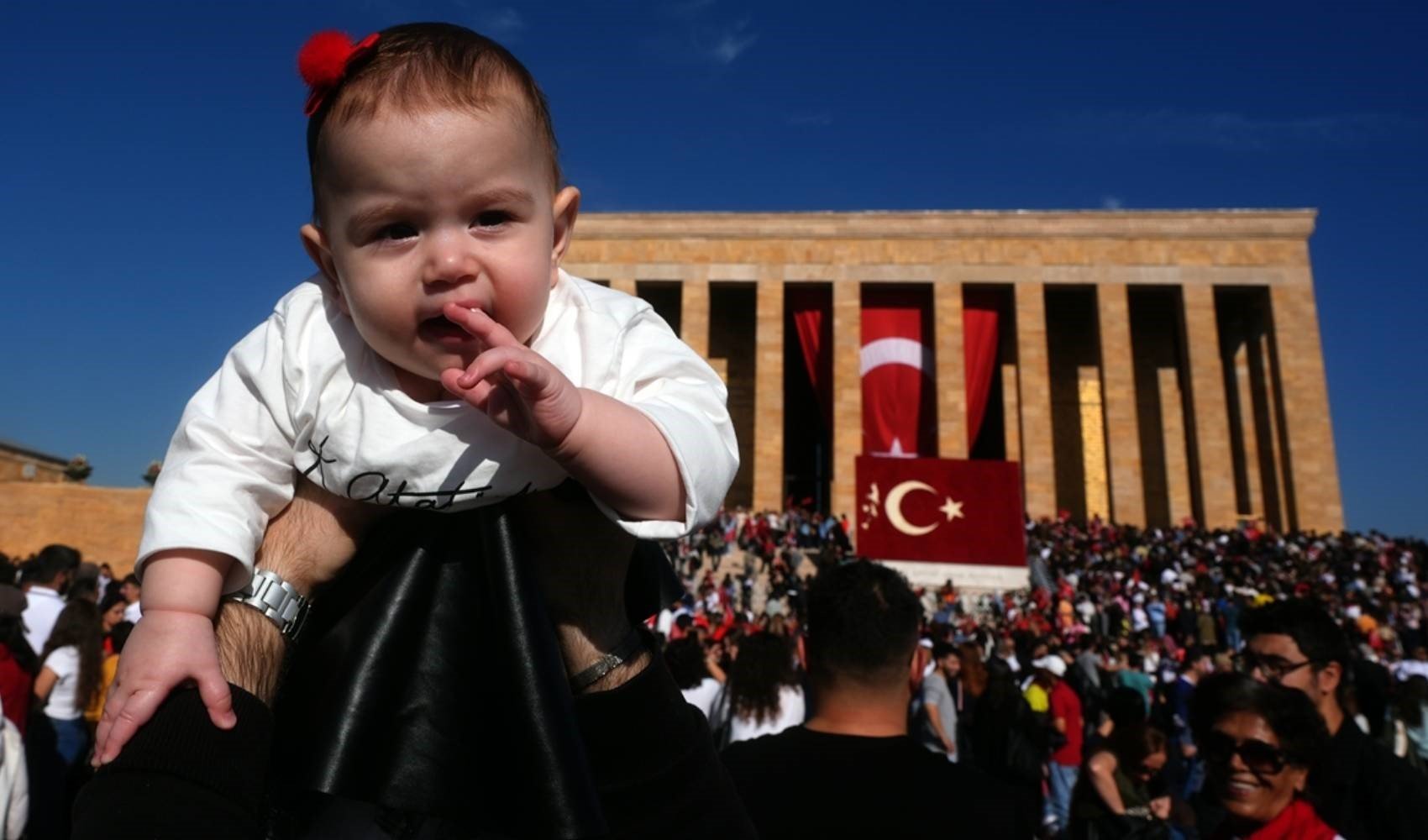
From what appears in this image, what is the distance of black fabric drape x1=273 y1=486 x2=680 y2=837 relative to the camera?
3.29 feet

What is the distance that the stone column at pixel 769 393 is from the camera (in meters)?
29.3

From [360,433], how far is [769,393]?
29046 mm

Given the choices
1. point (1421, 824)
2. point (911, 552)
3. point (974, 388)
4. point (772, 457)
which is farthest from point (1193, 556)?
point (1421, 824)

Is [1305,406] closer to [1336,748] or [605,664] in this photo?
[1336,748]

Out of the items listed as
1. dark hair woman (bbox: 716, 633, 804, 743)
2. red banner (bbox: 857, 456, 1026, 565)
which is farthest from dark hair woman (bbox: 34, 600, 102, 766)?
red banner (bbox: 857, 456, 1026, 565)

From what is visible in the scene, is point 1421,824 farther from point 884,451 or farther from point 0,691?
point 884,451

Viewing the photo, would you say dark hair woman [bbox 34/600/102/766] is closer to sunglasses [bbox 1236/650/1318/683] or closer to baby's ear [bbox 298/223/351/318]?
baby's ear [bbox 298/223/351/318]

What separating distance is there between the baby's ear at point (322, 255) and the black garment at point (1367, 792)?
3.32m

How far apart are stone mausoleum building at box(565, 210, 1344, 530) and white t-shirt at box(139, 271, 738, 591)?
26.7 metres

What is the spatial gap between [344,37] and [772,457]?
28520mm

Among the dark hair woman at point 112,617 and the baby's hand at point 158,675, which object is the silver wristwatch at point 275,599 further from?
the dark hair woman at point 112,617

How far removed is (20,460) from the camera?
88.2 ft

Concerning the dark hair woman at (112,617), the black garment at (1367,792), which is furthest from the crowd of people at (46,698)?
the black garment at (1367,792)

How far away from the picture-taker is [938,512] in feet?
55.4
